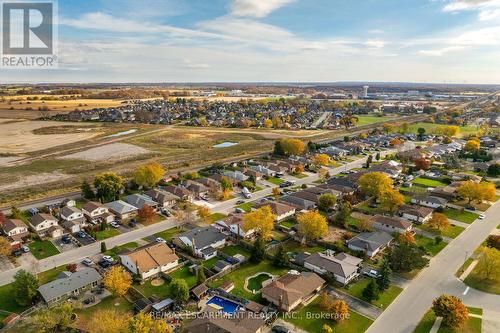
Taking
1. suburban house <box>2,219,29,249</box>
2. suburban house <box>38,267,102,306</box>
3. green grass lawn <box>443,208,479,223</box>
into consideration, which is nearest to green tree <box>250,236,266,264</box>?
suburban house <box>38,267,102,306</box>

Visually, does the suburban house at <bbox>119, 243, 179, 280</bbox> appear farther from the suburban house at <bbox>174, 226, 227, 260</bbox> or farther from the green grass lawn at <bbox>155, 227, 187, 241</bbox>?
the green grass lawn at <bbox>155, 227, 187, 241</bbox>

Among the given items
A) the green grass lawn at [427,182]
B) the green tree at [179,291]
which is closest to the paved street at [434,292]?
the green tree at [179,291]

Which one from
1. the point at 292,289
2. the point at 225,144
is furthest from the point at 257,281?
the point at 225,144

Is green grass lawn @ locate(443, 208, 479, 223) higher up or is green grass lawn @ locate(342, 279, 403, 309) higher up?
green grass lawn @ locate(443, 208, 479, 223)

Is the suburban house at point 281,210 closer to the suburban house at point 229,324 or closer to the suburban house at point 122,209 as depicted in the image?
the suburban house at point 122,209

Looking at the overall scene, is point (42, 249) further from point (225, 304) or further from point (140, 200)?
point (225, 304)

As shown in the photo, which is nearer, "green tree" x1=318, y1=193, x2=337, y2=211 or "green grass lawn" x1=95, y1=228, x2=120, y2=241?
"green grass lawn" x1=95, y1=228, x2=120, y2=241

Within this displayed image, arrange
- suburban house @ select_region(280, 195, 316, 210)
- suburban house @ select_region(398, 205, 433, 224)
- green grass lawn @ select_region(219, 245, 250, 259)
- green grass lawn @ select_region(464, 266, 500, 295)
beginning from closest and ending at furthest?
green grass lawn @ select_region(464, 266, 500, 295) → green grass lawn @ select_region(219, 245, 250, 259) → suburban house @ select_region(398, 205, 433, 224) → suburban house @ select_region(280, 195, 316, 210)

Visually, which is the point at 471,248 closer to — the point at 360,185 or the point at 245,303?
the point at 360,185

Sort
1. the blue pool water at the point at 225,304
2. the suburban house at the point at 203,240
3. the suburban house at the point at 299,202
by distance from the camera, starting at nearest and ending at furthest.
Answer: the blue pool water at the point at 225,304
the suburban house at the point at 203,240
the suburban house at the point at 299,202
